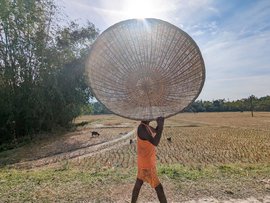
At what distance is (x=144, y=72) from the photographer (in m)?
4.27

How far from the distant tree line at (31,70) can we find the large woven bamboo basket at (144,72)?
15593mm

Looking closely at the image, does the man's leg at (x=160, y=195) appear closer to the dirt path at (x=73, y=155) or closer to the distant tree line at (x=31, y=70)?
the dirt path at (x=73, y=155)

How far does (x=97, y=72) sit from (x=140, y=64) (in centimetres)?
51

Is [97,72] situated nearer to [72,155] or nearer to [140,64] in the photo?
[140,64]

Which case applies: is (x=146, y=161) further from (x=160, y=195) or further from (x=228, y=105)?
(x=228, y=105)

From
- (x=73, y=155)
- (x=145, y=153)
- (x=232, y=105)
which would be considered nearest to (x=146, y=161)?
(x=145, y=153)

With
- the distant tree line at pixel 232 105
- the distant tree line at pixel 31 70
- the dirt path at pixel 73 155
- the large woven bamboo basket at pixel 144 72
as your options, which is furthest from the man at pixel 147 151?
the distant tree line at pixel 232 105

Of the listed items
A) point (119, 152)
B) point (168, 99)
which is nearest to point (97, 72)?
point (168, 99)

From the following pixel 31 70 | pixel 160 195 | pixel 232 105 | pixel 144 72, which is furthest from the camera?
pixel 232 105

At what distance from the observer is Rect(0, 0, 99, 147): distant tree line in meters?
19.6

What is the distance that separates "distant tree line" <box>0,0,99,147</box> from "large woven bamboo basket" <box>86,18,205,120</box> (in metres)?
15.6

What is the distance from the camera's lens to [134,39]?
4191 mm

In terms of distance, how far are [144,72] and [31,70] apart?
1820 centimetres

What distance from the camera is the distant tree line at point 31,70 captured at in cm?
1961
